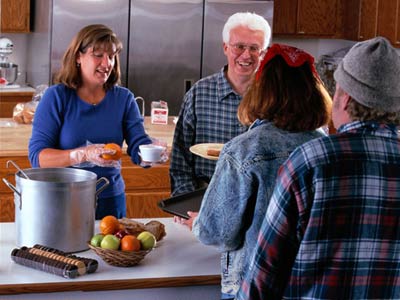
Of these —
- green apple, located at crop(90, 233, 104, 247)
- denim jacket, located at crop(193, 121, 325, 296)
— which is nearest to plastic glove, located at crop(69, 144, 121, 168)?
green apple, located at crop(90, 233, 104, 247)

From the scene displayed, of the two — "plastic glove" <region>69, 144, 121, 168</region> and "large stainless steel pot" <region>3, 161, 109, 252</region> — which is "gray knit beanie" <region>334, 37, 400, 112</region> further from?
"plastic glove" <region>69, 144, 121, 168</region>

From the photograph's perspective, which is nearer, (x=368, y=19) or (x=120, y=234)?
(x=120, y=234)

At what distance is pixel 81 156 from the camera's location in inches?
124

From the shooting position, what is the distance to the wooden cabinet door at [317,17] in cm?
683

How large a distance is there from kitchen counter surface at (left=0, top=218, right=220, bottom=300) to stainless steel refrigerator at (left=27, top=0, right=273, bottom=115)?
324cm

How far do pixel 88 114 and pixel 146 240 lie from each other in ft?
2.92

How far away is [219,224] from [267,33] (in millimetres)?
1313

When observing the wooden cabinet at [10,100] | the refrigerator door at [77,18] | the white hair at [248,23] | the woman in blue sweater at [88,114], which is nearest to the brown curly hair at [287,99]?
the woman in blue sweater at [88,114]

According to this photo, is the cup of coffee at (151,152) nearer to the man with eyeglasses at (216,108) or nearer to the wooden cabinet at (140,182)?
the man with eyeglasses at (216,108)

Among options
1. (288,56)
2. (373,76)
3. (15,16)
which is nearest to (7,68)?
(15,16)

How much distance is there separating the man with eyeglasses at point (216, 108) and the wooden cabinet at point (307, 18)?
3.40 meters

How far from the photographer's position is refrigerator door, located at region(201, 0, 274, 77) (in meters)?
6.18

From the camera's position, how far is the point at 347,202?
6.44 feet

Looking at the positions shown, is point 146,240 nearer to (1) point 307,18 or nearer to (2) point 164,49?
(2) point 164,49
